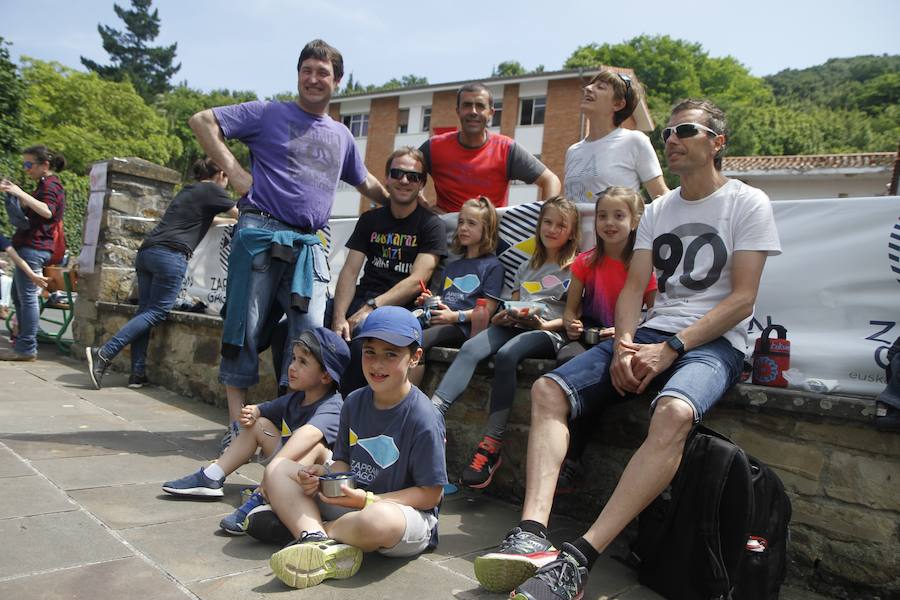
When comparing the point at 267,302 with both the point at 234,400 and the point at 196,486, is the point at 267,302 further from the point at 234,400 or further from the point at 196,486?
the point at 196,486

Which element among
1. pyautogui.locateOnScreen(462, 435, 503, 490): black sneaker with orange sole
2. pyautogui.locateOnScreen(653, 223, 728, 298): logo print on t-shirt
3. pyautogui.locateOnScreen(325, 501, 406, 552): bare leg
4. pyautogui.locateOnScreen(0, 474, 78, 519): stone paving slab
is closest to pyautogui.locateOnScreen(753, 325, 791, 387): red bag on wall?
pyautogui.locateOnScreen(653, 223, 728, 298): logo print on t-shirt

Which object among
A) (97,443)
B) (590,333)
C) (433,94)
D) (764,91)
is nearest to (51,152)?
(97,443)

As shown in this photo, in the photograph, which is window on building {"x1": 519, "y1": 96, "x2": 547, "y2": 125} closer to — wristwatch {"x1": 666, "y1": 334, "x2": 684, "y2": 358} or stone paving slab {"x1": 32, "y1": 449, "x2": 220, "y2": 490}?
stone paving slab {"x1": 32, "y1": 449, "x2": 220, "y2": 490}

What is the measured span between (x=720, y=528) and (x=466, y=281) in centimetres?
214

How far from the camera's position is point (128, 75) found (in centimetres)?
6625

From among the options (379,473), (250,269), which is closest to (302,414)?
(379,473)

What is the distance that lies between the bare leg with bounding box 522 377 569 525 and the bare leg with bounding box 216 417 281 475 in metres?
1.33

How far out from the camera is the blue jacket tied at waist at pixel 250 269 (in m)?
3.99

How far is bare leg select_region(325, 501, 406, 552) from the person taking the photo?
238 centimetres

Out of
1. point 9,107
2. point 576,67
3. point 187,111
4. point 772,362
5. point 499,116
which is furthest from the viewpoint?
point 187,111

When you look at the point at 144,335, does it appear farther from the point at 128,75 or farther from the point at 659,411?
the point at 128,75

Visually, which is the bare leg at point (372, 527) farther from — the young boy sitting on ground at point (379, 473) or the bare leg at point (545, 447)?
the bare leg at point (545, 447)

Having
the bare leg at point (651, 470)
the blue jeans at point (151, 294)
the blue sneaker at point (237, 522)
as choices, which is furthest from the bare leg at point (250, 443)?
the blue jeans at point (151, 294)

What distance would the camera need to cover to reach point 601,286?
3.52m
